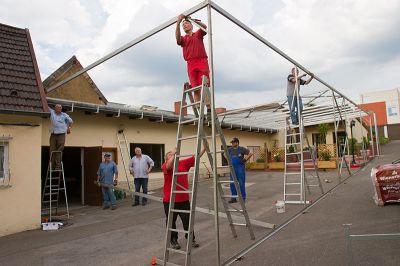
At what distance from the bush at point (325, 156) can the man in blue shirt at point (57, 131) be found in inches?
545

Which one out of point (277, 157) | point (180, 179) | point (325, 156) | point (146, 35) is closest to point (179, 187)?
point (180, 179)

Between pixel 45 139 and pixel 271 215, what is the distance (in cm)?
731

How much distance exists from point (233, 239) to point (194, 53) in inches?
133

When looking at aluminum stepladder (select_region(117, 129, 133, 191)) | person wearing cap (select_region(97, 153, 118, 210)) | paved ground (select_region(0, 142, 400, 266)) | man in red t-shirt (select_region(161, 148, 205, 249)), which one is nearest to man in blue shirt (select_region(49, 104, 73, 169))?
person wearing cap (select_region(97, 153, 118, 210))

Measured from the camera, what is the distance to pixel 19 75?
29.2 feet

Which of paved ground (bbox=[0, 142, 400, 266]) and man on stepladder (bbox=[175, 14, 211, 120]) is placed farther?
man on stepladder (bbox=[175, 14, 211, 120])

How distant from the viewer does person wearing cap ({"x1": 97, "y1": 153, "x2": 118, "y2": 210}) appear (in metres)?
10.5

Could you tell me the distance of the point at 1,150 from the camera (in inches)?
311

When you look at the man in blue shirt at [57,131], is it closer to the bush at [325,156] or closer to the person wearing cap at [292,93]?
the person wearing cap at [292,93]

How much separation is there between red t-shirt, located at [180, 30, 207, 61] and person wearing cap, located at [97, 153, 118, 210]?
5.93 m

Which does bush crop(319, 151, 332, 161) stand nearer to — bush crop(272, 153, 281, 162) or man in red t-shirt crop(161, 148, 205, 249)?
bush crop(272, 153, 281, 162)

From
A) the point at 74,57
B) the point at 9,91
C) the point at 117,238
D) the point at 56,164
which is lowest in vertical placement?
the point at 117,238

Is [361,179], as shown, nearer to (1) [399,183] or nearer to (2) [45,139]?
(1) [399,183]

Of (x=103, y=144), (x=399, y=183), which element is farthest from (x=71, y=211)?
(x=399, y=183)
